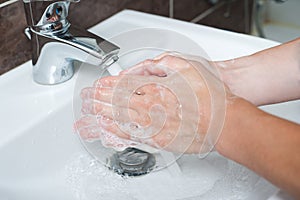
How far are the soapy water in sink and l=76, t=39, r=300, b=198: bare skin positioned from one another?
64mm

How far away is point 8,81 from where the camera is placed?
0.66 meters

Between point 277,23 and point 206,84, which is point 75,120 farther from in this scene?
point 277,23

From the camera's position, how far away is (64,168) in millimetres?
619

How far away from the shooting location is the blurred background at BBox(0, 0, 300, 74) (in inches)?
26.0

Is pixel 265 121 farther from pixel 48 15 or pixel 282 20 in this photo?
pixel 282 20

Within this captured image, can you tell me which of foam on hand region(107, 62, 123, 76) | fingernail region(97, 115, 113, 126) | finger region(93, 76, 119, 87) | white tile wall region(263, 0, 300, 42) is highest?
finger region(93, 76, 119, 87)

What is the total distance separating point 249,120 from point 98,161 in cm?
23

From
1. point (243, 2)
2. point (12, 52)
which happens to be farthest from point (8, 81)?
point (243, 2)

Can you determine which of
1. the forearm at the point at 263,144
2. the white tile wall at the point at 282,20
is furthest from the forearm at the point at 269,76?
the white tile wall at the point at 282,20

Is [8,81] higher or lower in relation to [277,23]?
higher

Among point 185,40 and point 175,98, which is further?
point 185,40

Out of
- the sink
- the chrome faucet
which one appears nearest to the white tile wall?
the sink

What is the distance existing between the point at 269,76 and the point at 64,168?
0.27m

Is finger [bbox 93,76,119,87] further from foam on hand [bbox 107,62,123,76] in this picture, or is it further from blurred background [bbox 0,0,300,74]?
blurred background [bbox 0,0,300,74]
